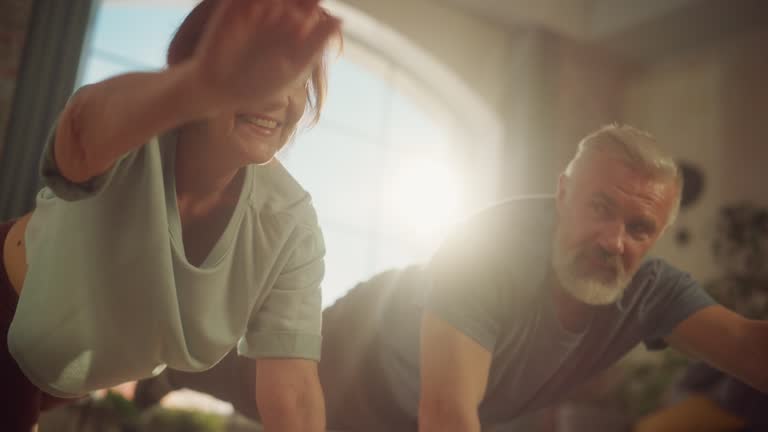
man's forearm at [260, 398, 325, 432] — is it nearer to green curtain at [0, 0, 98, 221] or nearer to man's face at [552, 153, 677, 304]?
man's face at [552, 153, 677, 304]

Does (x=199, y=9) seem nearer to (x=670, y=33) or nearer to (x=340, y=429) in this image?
(x=340, y=429)

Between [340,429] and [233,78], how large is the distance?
459 mm

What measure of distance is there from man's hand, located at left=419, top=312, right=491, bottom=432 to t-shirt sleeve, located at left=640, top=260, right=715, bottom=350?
7.5 inches

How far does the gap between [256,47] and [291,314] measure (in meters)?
0.30

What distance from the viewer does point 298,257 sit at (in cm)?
56

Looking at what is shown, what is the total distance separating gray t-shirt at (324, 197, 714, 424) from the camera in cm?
66

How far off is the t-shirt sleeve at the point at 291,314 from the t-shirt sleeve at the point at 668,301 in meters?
0.35

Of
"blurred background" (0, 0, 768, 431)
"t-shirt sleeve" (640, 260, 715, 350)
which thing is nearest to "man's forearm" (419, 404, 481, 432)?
"t-shirt sleeve" (640, 260, 715, 350)

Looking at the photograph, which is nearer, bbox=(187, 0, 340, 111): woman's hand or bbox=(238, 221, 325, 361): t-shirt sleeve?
bbox=(187, 0, 340, 111): woman's hand

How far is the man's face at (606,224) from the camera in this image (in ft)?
1.90

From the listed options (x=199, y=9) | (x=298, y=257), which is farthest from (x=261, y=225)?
(x=199, y=9)

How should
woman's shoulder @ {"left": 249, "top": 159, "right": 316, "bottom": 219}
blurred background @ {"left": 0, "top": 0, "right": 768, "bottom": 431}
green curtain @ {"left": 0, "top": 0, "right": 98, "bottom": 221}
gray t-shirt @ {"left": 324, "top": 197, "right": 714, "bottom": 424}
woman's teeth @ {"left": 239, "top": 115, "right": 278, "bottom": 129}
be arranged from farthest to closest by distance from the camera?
blurred background @ {"left": 0, "top": 0, "right": 768, "bottom": 431} < green curtain @ {"left": 0, "top": 0, "right": 98, "bottom": 221} < gray t-shirt @ {"left": 324, "top": 197, "right": 714, "bottom": 424} < woman's shoulder @ {"left": 249, "top": 159, "right": 316, "bottom": 219} < woman's teeth @ {"left": 239, "top": 115, "right": 278, "bottom": 129}

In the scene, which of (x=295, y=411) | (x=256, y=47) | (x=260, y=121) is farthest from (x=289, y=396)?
(x=256, y=47)

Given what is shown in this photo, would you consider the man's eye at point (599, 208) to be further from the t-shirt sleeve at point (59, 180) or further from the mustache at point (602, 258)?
the t-shirt sleeve at point (59, 180)
